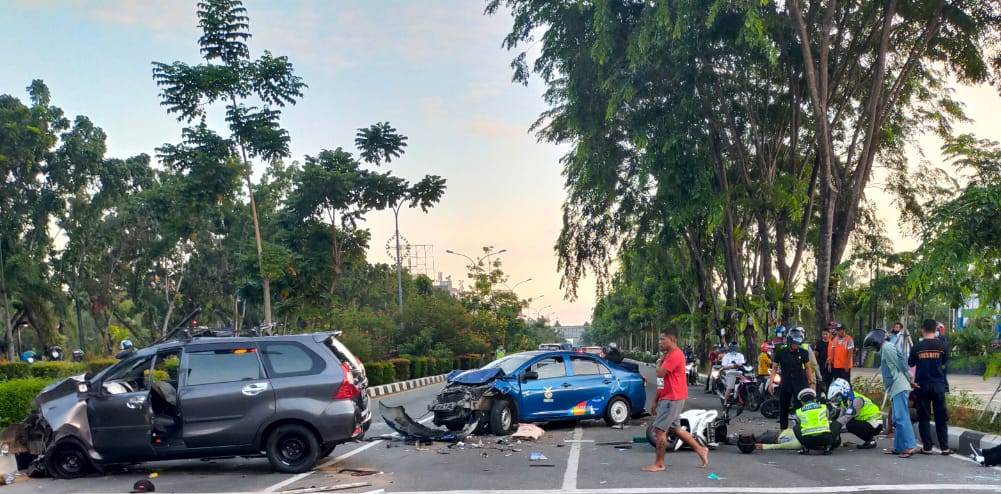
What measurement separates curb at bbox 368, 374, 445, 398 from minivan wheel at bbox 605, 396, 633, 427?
44.3 ft

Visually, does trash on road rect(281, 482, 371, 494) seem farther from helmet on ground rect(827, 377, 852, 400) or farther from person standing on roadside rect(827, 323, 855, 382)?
person standing on roadside rect(827, 323, 855, 382)

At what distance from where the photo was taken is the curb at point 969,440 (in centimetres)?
1323

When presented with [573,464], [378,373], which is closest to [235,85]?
[378,373]

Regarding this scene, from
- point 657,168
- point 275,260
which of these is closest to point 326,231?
point 275,260

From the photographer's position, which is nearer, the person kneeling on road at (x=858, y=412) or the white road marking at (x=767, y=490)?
the white road marking at (x=767, y=490)

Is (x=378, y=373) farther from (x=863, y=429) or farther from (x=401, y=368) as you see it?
(x=863, y=429)

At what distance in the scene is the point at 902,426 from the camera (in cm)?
1287

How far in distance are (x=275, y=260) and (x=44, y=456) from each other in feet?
80.8

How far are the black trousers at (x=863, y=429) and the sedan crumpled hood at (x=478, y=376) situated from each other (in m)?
5.65

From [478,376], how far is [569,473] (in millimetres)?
5191

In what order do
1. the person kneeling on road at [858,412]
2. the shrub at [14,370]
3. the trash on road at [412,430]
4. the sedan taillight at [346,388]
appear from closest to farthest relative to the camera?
the sedan taillight at [346,388] → the person kneeling on road at [858,412] → the trash on road at [412,430] → the shrub at [14,370]

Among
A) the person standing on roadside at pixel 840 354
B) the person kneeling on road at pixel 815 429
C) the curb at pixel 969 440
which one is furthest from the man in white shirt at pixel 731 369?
the person kneeling on road at pixel 815 429

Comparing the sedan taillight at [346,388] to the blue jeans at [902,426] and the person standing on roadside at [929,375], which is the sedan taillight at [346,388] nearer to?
the blue jeans at [902,426]

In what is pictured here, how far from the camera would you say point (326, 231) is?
1654 inches
